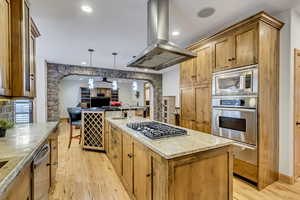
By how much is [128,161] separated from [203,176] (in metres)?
1.00

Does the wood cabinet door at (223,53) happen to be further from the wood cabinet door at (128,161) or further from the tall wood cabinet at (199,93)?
the wood cabinet door at (128,161)

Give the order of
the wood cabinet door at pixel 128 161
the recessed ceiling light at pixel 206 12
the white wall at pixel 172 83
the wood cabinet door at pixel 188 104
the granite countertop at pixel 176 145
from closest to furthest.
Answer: the granite countertop at pixel 176 145 → the wood cabinet door at pixel 128 161 → the recessed ceiling light at pixel 206 12 → the wood cabinet door at pixel 188 104 → the white wall at pixel 172 83

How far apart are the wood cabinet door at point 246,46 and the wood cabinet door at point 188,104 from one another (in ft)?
3.62

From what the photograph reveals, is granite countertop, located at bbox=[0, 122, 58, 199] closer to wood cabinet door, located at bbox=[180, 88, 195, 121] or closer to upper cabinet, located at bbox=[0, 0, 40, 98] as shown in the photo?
upper cabinet, located at bbox=[0, 0, 40, 98]

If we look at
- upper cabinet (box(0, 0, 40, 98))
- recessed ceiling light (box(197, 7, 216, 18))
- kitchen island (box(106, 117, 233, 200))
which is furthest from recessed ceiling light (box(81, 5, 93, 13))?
kitchen island (box(106, 117, 233, 200))

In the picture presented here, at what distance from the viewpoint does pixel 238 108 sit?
2.36m

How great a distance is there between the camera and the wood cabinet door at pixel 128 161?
1866 millimetres

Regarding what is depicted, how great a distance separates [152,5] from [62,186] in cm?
297

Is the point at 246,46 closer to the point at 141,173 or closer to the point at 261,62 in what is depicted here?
the point at 261,62

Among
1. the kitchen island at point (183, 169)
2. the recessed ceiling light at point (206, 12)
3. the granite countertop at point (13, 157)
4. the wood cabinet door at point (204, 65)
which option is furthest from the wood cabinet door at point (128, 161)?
the recessed ceiling light at point (206, 12)

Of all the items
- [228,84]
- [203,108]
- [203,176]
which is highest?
[228,84]

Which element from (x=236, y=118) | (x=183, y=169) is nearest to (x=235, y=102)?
(x=236, y=118)

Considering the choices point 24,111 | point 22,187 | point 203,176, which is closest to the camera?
point 22,187

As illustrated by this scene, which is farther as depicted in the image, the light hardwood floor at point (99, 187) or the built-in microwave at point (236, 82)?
the built-in microwave at point (236, 82)
